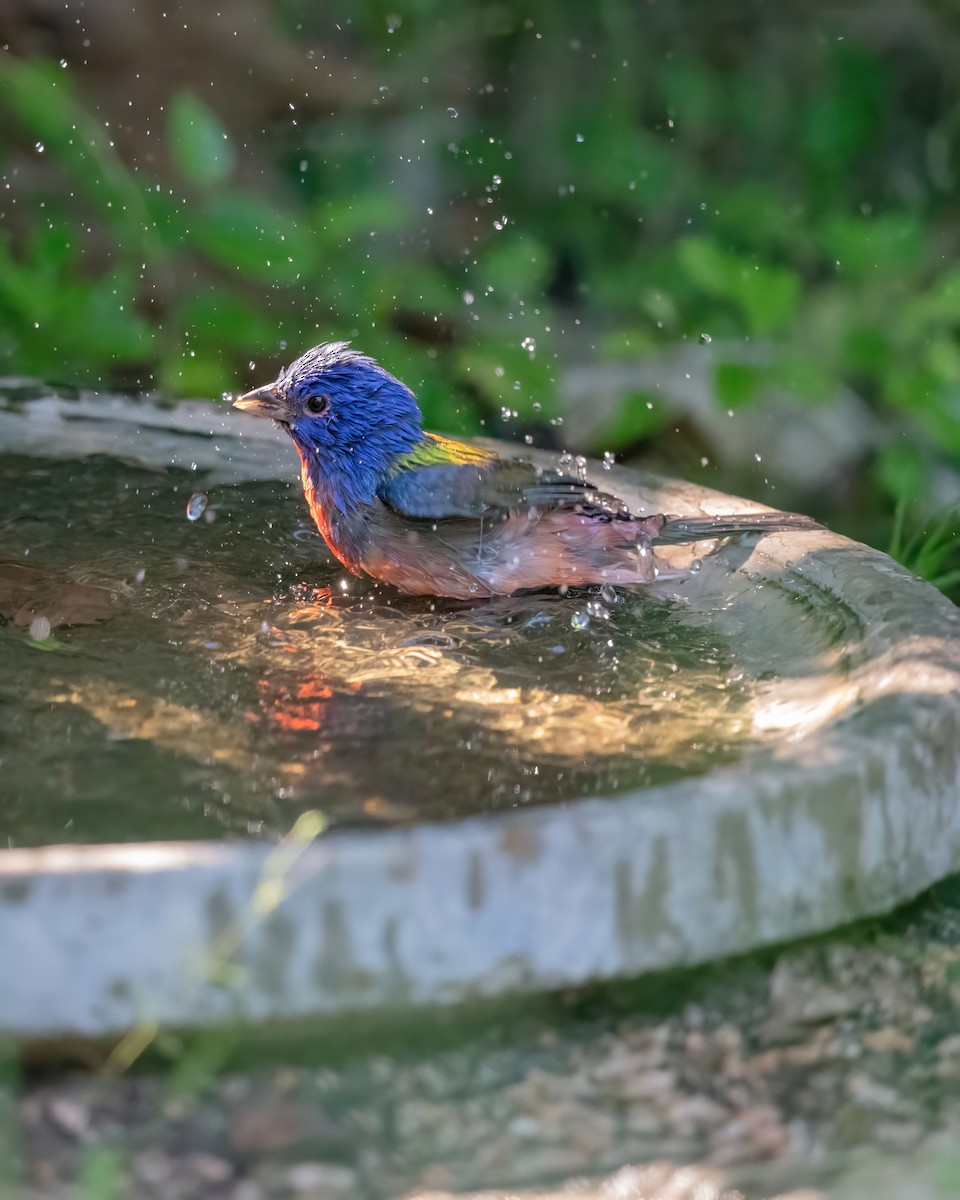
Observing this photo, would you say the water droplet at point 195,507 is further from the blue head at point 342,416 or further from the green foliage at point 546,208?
the green foliage at point 546,208

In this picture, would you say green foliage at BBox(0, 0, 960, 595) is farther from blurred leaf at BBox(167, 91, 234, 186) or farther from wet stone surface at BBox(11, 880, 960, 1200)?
wet stone surface at BBox(11, 880, 960, 1200)

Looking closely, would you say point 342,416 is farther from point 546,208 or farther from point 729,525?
point 546,208

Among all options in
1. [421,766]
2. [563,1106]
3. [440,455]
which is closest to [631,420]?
[440,455]

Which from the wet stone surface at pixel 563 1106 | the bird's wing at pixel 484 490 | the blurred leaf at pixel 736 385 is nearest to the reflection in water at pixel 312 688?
the bird's wing at pixel 484 490

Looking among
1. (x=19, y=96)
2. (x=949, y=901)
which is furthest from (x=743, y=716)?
(x=19, y=96)

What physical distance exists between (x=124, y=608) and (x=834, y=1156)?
60.1 inches

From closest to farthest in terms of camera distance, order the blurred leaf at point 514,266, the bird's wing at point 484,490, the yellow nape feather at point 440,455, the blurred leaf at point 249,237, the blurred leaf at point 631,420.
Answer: the bird's wing at point 484,490 → the yellow nape feather at point 440,455 → the blurred leaf at point 249,237 → the blurred leaf at point 631,420 → the blurred leaf at point 514,266

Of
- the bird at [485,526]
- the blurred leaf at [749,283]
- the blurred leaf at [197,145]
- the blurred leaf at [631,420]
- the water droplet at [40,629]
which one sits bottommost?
the blurred leaf at [631,420]

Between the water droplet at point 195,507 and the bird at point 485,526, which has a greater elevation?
the bird at point 485,526

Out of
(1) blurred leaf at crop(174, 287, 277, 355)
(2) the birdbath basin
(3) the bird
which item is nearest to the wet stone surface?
(2) the birdbath basin

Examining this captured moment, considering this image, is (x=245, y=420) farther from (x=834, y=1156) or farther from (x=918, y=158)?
(x=918, y=158)

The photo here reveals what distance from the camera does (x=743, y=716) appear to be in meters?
2.24

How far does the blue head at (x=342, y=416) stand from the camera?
304cm

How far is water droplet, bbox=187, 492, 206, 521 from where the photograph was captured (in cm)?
316
